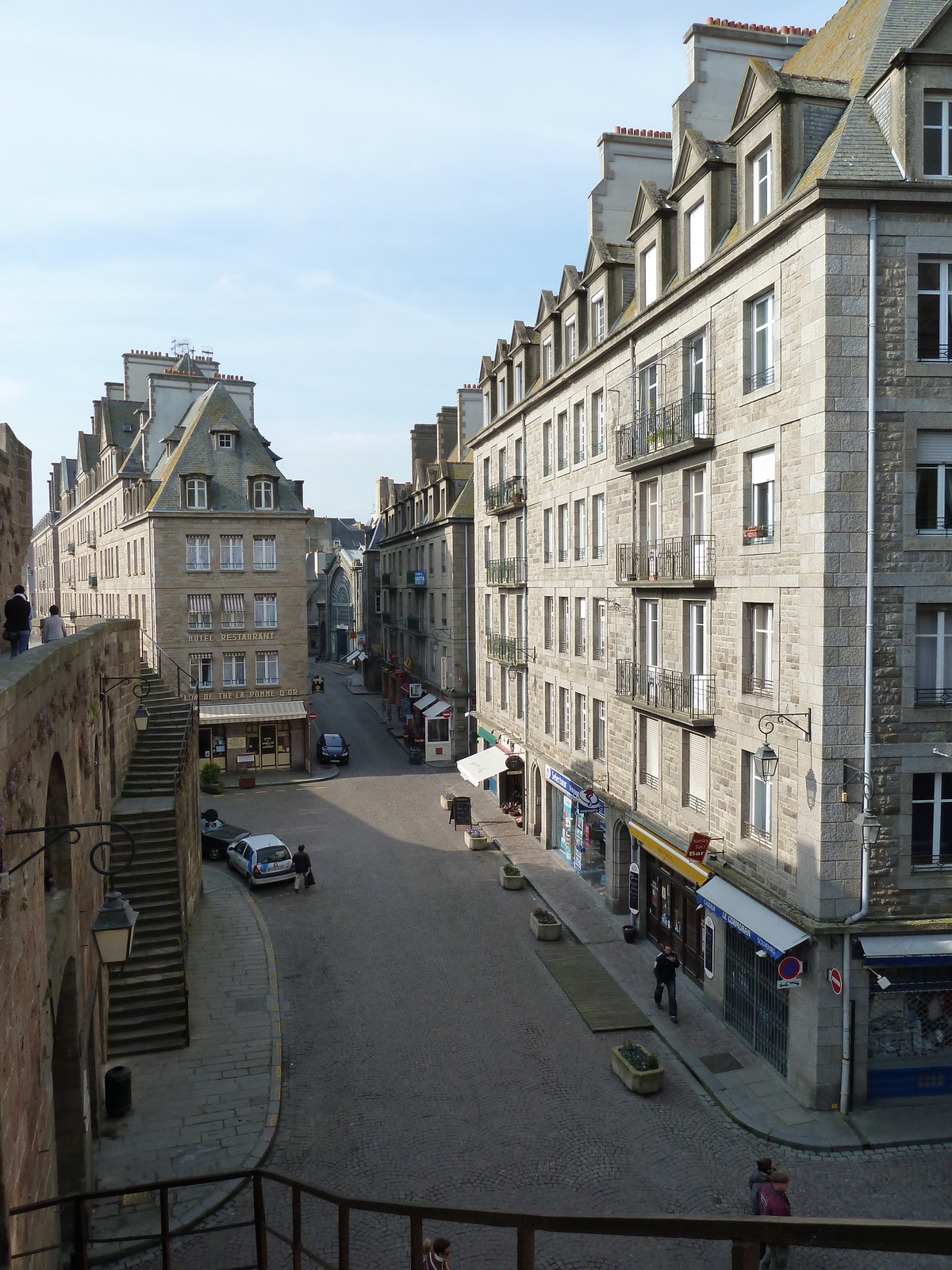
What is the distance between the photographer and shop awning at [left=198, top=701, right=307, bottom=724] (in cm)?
4103

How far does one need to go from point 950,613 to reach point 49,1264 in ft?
48.3

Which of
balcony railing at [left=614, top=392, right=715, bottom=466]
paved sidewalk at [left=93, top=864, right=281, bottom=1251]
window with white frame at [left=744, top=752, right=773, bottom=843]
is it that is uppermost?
balcony railing at [left=614, top=392, right=715, bottom=466]

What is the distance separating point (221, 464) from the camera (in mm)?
43000

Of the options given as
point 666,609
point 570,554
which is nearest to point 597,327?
point 570,554

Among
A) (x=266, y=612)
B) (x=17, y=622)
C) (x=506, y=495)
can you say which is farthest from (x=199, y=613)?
(x=17, y=622)

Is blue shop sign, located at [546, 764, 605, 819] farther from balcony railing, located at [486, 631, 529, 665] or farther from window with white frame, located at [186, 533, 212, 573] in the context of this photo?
A: window with white frame, located at [186, 533, 212, 573]

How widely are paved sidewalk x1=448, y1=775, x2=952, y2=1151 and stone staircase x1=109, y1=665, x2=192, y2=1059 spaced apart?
924 centimetres

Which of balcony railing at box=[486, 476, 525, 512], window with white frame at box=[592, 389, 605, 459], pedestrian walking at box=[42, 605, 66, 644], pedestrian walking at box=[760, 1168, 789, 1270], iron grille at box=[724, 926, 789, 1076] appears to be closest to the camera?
pedestrian walking at box=[760, 1168, 789, 1270]

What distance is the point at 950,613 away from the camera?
1490 centimetres

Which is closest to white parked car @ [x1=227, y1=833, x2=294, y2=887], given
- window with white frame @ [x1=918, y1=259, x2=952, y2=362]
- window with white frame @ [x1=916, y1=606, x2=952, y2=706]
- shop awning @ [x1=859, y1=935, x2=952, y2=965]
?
shop awning @ [x1=859, y1=935, x2=952, y2=965]

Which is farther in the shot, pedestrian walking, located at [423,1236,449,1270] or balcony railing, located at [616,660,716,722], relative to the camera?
balcony railing, located at [616,660,716,722]

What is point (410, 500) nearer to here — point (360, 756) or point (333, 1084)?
point (360, 756)

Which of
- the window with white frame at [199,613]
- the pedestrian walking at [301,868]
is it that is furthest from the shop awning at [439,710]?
the pedestrian walking at [301,868]

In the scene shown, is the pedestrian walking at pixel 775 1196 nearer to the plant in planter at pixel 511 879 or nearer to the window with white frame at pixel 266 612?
the plant in planter at pixel 511 879
